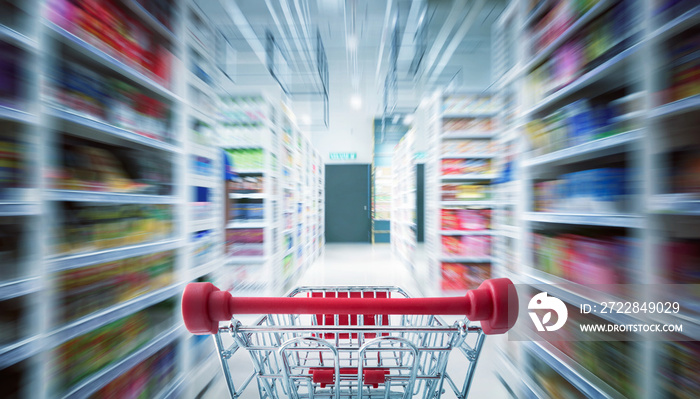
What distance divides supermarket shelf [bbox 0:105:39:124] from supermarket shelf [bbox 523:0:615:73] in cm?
212

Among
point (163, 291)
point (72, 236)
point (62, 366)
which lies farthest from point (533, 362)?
point (72, 236)

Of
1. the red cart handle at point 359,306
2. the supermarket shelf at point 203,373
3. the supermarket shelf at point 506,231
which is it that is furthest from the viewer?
the supermarket shelf at point 506,231

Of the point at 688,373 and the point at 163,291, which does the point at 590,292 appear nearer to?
the point at 688,373

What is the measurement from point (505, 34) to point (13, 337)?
317 centimetres

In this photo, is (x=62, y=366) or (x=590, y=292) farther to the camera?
(x=590, y=292)

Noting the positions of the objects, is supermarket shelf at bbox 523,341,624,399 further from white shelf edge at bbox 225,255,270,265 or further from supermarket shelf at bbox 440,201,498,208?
white shelf edge at bbox 225,255,270,265

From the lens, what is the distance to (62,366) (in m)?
1.09

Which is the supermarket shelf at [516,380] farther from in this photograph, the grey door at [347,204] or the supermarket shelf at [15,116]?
the grey door at [347,204]

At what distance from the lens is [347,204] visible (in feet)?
30.7

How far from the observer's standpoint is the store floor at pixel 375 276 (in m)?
1.86

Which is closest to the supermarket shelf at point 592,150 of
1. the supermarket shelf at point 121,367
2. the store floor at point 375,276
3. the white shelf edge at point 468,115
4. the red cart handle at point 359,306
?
the red cart handle at point 359,306

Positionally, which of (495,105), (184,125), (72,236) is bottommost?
(72,236)

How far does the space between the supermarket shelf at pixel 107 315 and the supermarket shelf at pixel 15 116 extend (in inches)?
29.0

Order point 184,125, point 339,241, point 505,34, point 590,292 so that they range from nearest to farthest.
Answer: point 590,292 → point 184,125 → point 505,34 → point 339,241
